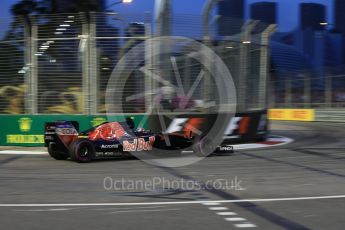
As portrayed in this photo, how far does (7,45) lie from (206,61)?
20.9ft

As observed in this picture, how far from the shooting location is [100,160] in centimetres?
1353

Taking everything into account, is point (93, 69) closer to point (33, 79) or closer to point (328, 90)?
point (33, 79)

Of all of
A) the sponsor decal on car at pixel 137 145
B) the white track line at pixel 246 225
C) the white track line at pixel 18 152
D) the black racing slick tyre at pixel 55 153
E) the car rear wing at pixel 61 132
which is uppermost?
the car rear wing at pixel 61 132

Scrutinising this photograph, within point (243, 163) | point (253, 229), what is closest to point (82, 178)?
point (243, 163)

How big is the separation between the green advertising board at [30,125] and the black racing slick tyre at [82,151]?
373 centimetres

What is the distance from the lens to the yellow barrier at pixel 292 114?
3797 cm

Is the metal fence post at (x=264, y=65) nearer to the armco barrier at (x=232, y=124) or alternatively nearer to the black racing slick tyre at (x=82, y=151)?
the armco barrier at (x=232, y=124)

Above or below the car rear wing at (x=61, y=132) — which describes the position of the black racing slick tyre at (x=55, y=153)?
below

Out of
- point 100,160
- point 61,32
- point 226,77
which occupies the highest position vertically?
point 61,32

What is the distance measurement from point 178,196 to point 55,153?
597cm

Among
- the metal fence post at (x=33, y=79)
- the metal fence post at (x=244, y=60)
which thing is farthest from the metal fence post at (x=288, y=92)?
the metal fence post at (x=33, y=79)

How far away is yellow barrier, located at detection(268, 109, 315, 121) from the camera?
37969 millimetres

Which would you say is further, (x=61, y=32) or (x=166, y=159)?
(x=61, y=32)

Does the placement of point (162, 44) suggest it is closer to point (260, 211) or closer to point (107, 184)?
point (107, 184)
